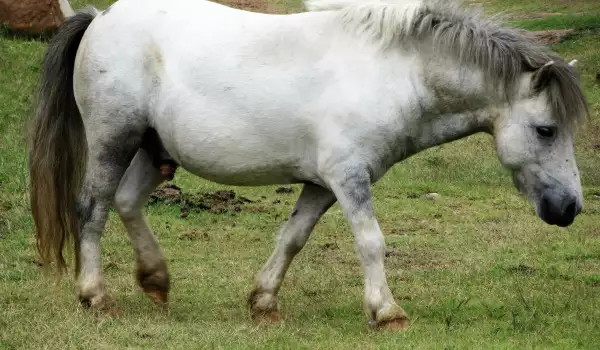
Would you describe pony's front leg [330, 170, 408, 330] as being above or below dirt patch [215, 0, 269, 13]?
above

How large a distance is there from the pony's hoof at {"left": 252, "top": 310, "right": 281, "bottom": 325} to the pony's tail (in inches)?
46.6

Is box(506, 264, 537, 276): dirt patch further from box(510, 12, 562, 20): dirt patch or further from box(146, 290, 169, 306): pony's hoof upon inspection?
box(510, 12, 562, 20): dirt patch

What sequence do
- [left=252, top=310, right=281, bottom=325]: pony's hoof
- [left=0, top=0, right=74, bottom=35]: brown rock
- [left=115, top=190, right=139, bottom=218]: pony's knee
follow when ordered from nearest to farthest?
[left=252, top=310, right=281, bottom=325]: pony's hoof
[left=115, top=190, right=139, bottom=218]: pony's knee
[left=0, top=0, right=74, bottom=35]: brown rock

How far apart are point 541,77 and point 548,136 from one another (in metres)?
0.33

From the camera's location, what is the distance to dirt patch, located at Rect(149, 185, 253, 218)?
9750 millimetres

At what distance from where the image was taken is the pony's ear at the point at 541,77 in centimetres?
558

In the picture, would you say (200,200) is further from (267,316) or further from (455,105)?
(455,105)

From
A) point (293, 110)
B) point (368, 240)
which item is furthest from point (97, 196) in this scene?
point (368, 240)

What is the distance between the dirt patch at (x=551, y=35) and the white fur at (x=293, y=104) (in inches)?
545

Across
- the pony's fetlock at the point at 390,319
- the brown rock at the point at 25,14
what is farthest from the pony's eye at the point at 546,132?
the brown rock at the point at 25,14

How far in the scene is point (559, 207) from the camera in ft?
18.7

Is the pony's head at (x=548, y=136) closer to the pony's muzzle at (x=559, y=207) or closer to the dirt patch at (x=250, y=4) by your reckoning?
the pony's muzzle at (x=559, y=207)

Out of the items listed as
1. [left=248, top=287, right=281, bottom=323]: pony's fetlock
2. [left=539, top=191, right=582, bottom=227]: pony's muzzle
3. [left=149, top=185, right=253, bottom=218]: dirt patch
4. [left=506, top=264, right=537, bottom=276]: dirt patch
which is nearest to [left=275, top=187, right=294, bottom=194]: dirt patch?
[left=149, top=185, right=253, bottom=218]: dirt patch

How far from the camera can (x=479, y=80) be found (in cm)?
580
